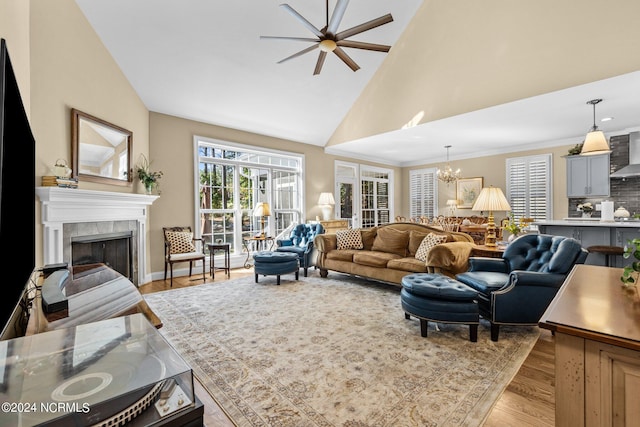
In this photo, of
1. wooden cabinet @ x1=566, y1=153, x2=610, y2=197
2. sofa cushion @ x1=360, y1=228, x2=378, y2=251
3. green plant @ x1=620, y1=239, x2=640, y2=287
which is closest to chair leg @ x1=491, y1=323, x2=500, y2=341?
green plant @ x1=620, y1=239, x2=640, y2=287

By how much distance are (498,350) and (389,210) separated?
728 centimetres

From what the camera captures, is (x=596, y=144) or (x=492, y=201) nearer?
(x=492, y=201)

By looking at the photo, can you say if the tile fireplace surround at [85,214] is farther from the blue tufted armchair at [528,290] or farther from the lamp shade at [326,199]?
the blue tufted armchair at [528,290]

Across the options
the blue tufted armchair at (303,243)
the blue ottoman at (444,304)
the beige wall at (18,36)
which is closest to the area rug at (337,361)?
the blue ottoman at (444,304)

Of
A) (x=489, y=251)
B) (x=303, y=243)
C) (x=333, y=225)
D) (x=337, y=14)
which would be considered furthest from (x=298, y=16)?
(x=333, y=225)

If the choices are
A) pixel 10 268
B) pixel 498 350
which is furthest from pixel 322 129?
pixel 10 268

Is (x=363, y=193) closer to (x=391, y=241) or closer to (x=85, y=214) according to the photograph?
(x=391, y=241)

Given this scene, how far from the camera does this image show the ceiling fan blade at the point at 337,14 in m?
2.66

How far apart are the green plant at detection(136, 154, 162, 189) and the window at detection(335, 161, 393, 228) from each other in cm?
451

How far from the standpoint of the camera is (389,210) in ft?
31.4

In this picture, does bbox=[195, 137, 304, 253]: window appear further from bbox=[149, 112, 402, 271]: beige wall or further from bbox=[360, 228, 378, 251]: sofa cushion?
bbox=[360, 228, 378, 251]: sofa cushion

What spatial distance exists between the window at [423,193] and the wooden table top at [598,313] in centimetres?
775

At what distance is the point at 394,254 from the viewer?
14.9 feet

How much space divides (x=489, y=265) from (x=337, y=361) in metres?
2.09
